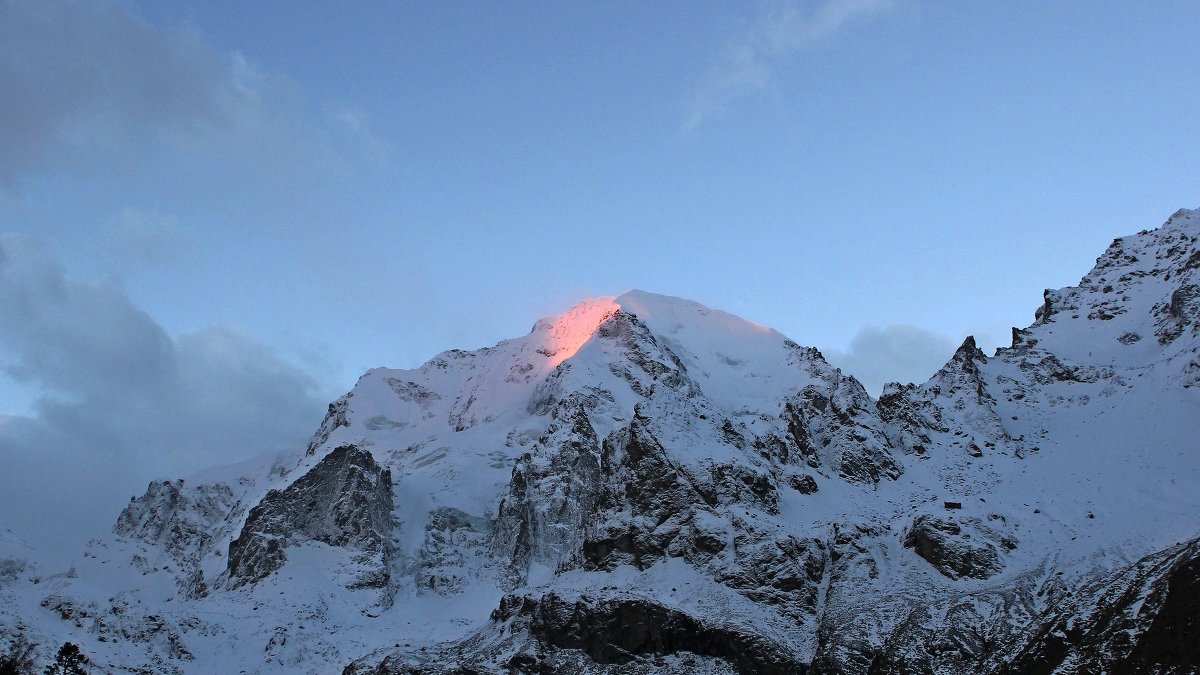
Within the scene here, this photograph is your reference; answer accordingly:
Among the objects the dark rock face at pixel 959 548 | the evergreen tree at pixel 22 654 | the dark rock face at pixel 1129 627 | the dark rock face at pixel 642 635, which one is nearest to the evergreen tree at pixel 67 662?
the evergreen tree at pixel 22 654

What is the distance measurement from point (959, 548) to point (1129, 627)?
149ft

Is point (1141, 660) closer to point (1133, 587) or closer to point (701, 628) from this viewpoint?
A: point (1133, 587)

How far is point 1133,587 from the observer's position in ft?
513

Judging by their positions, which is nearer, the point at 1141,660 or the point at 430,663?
the point at 1141,660

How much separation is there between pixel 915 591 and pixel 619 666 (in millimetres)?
45657

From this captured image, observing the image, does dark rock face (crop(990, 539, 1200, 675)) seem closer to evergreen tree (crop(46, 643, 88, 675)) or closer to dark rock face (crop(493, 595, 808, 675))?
dark rock face (crop(493, 595, 808, 675))

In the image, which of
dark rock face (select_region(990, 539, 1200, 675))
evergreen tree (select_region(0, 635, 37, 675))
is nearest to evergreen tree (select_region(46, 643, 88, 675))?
evergreen tree (select_region(0, 635, 37, 675))

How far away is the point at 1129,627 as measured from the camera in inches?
5861

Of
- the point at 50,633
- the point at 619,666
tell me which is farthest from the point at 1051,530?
the point at 50,633

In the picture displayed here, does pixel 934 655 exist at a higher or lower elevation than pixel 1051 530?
lower

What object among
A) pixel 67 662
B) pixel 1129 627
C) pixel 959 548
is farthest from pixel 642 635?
pixel 67 662

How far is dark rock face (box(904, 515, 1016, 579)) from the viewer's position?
19012 centimetres

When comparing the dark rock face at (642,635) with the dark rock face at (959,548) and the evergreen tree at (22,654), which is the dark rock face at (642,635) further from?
the evergreen tree at (22,654)

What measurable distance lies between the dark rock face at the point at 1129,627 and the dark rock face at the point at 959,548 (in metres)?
21.5
